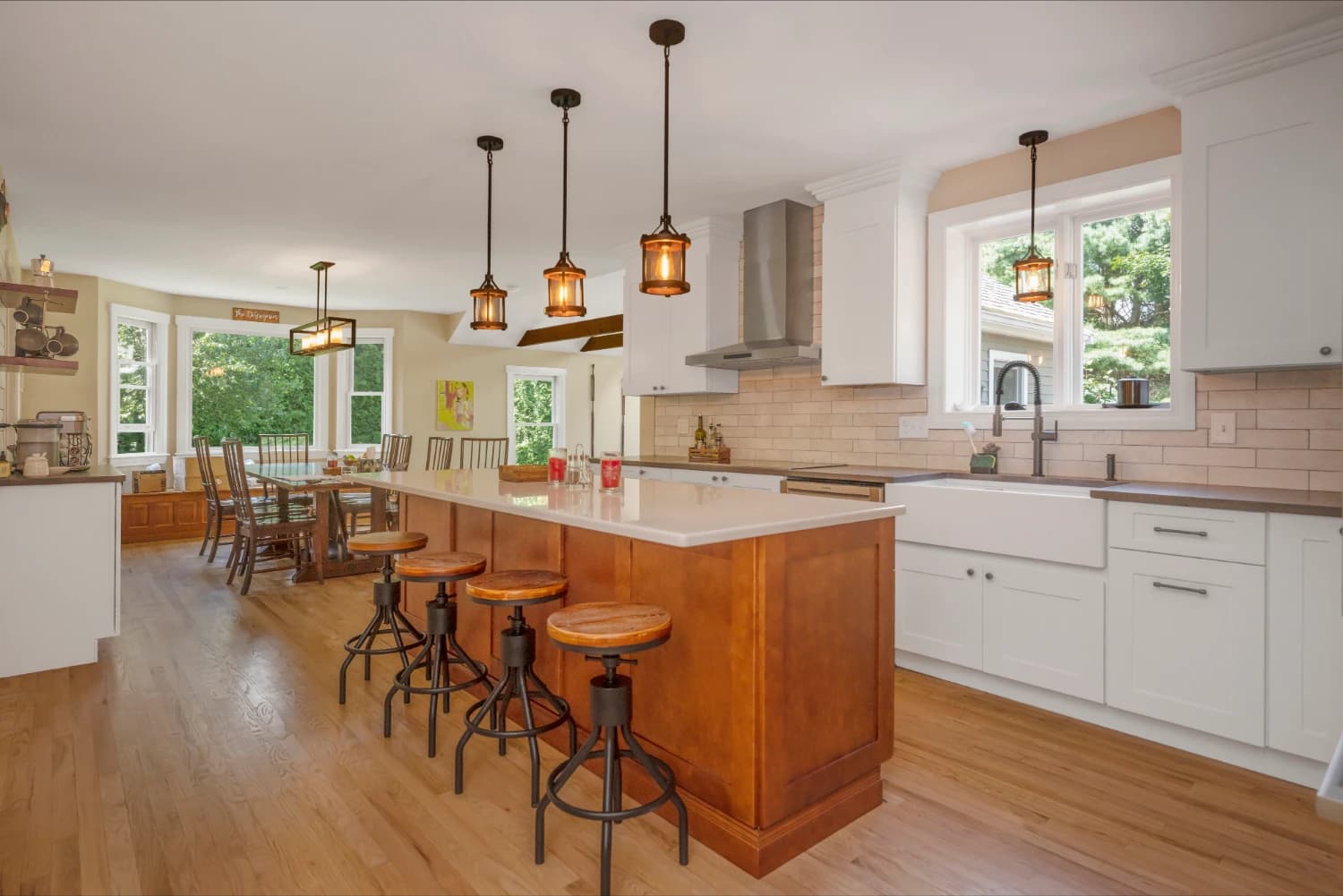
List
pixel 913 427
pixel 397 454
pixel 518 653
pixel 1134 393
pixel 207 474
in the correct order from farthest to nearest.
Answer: pixel 397 454
pixel 207 474
pixel 913 427
pixel 1134 393
pixel 518 653

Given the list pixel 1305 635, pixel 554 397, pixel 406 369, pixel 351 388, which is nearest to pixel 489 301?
pixel 1305 635

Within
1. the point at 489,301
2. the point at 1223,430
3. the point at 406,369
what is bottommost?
Answer: the point at 1223,430

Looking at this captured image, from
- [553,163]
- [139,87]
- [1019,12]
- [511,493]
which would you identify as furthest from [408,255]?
[1019,12]

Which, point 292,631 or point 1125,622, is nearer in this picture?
point 1125,622

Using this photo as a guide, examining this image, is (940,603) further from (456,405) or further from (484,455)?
(456,405)

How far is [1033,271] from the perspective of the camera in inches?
136

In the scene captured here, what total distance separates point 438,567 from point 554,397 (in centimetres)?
787

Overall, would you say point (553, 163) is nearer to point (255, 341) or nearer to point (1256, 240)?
point (1256, 240)

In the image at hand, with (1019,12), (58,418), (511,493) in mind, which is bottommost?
(511,493)

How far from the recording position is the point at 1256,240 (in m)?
2.69

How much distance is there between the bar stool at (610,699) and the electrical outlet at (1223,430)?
99.8 inches

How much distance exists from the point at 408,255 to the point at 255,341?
346 cm

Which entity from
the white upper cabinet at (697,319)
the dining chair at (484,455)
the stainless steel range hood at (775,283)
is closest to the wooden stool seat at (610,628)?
the stainless steel range hood at (775,283)

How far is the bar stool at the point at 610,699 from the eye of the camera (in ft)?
5.97
